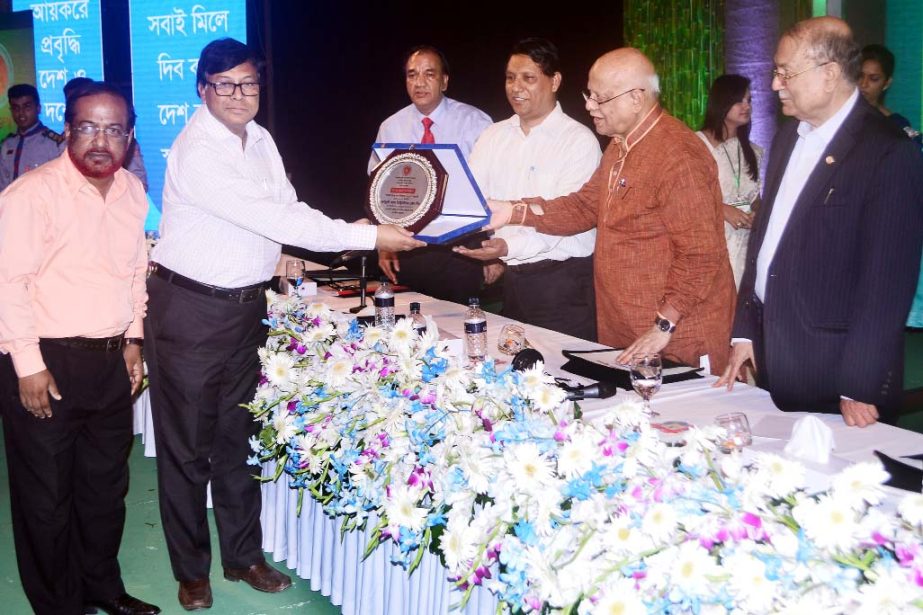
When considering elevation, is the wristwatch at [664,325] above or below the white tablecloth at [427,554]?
above

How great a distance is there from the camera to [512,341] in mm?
2615

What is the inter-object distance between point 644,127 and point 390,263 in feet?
5.35

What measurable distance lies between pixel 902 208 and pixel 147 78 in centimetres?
613

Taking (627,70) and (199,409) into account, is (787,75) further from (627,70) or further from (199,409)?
(199,409)

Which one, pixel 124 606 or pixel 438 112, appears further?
pixel 438 112

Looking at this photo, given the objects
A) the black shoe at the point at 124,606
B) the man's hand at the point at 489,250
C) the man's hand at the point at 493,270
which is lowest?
the black shoe at the point at 124,606

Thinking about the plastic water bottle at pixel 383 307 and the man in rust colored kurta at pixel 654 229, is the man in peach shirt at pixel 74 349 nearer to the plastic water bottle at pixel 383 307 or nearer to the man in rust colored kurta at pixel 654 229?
the plastic water bottle at pixel 383 307

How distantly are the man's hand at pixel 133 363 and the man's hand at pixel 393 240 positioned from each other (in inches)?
31.0

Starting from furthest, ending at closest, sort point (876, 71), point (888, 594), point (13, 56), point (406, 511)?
point (13, 56) < point (876, 71) < point (406, 511) < point (888, 594)

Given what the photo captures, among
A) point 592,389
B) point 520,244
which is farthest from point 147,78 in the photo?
point 592,389

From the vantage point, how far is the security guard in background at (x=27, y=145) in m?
6.39

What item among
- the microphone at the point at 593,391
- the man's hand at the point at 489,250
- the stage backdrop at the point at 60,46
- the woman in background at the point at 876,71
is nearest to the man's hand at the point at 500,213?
the man's hand at the point at 489,250

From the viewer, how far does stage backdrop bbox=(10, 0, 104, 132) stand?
702cm

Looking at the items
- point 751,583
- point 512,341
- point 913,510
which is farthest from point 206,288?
point 913,510
